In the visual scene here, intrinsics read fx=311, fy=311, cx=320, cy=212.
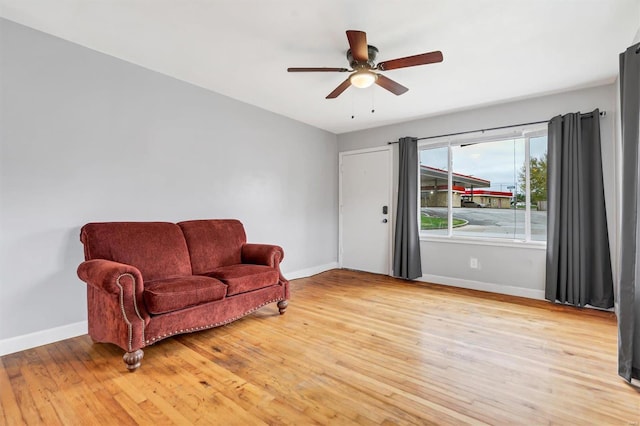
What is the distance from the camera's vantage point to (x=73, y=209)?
8.72 ft

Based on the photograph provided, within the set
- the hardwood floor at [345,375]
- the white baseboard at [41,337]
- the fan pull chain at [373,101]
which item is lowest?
the hardwood floor at [345,375]

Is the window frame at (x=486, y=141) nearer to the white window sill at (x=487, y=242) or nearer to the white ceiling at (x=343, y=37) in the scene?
the white window sill at (x=487, y=242)

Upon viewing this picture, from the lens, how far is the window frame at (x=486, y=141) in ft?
12.8

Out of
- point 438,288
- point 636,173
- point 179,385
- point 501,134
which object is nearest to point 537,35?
point 636,173

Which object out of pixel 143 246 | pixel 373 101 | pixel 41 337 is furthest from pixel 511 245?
pixel 41 337

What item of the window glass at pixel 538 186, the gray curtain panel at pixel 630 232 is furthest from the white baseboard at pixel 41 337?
the window glass at pixel 538 186

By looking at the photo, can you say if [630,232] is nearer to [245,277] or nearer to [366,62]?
[366,62]

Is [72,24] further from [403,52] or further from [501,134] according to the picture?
[501,134]

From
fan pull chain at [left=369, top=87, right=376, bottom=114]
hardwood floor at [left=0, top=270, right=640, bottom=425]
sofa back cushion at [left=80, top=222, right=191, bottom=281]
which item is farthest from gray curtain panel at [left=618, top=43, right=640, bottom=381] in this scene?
sofa back cushion at [left=80, top=222, right=191, bottom=281]

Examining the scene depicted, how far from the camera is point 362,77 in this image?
A: 2611mm

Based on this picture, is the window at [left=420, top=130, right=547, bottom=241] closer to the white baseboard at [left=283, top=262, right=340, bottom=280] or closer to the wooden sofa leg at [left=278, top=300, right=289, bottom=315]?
the white baseboard at [left=283, top=262, right=340, bottom=280]

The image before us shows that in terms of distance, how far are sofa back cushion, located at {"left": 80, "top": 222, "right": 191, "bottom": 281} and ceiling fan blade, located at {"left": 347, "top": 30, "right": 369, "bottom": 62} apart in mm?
2292

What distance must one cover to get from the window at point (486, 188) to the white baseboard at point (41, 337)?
4316mm

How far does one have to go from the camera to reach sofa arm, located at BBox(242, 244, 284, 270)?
10.6 ft
